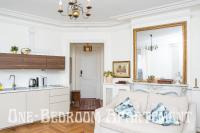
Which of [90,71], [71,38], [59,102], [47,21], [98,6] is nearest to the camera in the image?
[98,6]

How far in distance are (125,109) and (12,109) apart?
8.16 feet

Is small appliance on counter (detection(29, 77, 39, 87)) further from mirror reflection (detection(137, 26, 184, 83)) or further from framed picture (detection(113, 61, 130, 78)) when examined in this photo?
mirror reflection (detection(137, 26, 184, 83))

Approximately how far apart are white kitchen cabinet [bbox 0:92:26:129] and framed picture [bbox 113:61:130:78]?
2.54 metres

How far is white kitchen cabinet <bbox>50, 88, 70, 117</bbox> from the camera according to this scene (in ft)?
14.8

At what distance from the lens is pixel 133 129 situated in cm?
268

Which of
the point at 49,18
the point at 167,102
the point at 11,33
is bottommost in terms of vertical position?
the point at 167,102

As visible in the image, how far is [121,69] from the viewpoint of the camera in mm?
4953

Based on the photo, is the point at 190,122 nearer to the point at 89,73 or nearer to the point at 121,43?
the point at 121,43

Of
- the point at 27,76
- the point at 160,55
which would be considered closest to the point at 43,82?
the point at 27,76

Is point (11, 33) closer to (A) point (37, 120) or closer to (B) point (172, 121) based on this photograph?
(A) point (37, 120)

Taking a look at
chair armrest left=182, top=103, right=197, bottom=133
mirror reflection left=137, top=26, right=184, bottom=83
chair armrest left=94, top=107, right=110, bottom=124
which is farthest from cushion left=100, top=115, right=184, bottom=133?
mirror reflection left=137, top=26, right=184, bottom=83

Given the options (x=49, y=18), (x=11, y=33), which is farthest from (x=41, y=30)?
(x=11, y=33)

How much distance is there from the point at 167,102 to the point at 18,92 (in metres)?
3.15

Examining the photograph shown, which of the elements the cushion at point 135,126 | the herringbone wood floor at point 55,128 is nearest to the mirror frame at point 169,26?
the cushion at point 135,126
